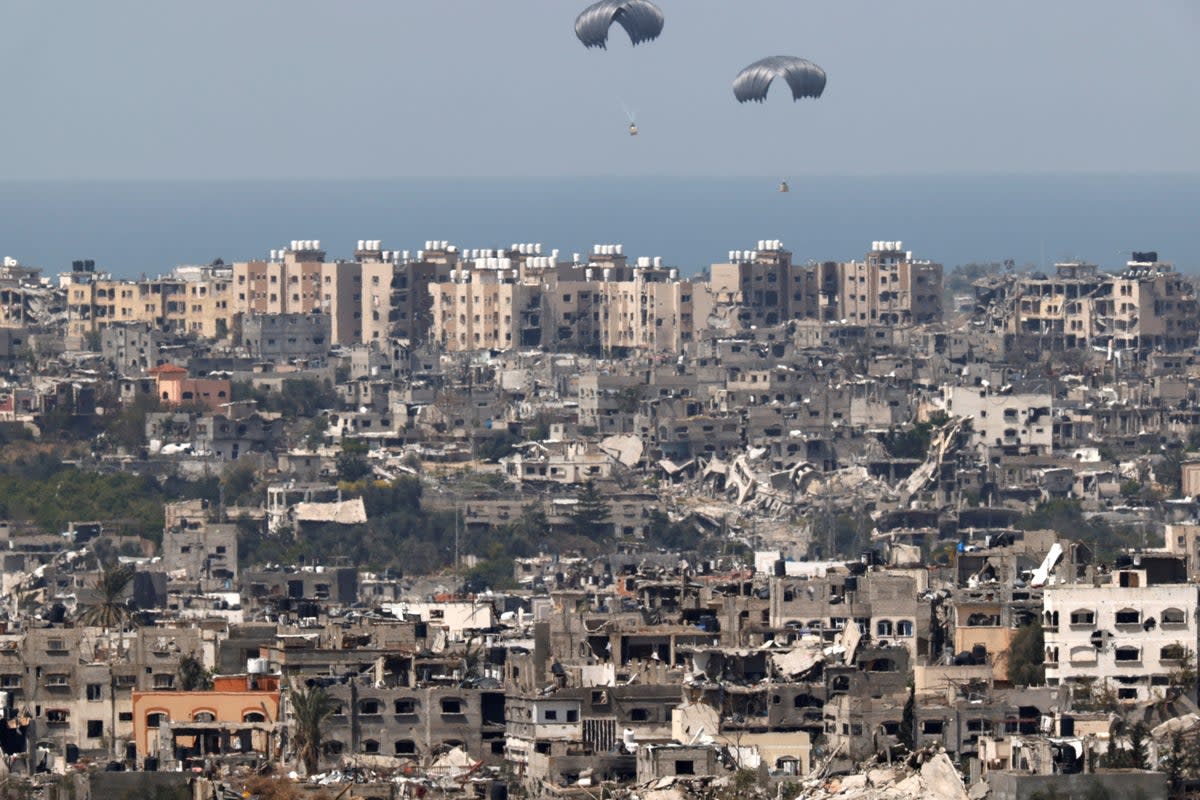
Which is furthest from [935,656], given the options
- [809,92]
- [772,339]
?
[772,339]

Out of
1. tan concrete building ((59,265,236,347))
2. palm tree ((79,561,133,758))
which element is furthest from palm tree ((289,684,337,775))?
tan concrete building ((59,265,236,347))

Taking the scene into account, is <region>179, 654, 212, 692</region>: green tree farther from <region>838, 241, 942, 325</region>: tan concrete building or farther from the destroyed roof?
<region>838, 241, 942, 325</region>: tan concrete building

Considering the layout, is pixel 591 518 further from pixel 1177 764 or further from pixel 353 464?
pixel 1177 764

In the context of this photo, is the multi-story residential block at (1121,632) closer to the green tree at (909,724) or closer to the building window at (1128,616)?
the building window at (1128,616)

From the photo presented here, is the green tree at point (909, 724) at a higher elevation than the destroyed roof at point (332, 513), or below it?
below

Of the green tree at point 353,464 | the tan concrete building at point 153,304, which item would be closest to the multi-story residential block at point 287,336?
the tan concrete building at point 153,304

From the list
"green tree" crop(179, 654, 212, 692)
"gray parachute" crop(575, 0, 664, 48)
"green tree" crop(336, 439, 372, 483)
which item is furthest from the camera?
"green tree" crop(336, 439, 372, 483)
